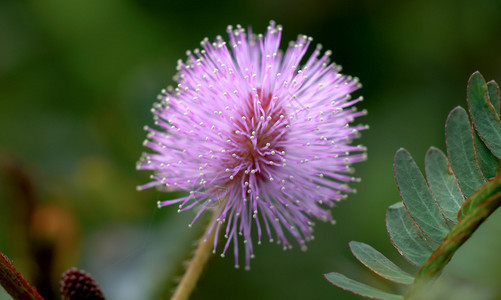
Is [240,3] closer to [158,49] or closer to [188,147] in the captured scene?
[158,49]

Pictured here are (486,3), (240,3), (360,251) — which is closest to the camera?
(360,251)

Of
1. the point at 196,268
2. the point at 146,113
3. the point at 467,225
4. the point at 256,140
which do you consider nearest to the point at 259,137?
the point at 256,140

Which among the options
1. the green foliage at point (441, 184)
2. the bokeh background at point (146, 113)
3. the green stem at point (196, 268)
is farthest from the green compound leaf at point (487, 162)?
the bokeh background at point (146, 113)

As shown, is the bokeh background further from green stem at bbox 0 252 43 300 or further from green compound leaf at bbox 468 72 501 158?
green compound leaf at bbox 468 72 501 158

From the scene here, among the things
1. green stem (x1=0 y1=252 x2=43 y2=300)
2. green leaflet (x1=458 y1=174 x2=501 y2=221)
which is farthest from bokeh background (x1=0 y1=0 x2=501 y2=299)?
green leaflet (x1=458 y1=174 x2=501 y2=221)

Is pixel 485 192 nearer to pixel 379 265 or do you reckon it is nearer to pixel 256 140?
pixel 379 265

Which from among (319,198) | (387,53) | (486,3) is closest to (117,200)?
(319,198)
